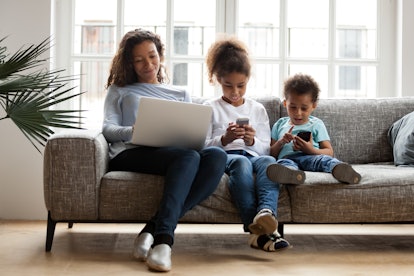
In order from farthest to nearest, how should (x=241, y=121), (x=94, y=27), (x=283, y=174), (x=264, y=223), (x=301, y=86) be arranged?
(x=94, y=27) → (x=301, y=86) → (x=241, y=121) → (x=283, y=174) → (x=264, y=223)

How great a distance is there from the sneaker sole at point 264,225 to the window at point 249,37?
164 cm

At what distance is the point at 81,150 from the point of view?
3027 millimetres

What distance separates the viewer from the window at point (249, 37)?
4.36m

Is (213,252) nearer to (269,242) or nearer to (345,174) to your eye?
(269,242)

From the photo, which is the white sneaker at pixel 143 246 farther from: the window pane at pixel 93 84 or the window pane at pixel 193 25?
the window pane at pixel 193 25

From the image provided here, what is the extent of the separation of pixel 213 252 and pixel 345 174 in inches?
25.0

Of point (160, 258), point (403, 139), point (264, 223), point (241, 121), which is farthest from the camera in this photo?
point (403, 139)

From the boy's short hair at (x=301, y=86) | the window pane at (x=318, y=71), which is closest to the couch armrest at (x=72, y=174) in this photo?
the boy's short hair at (x=301, y=86)

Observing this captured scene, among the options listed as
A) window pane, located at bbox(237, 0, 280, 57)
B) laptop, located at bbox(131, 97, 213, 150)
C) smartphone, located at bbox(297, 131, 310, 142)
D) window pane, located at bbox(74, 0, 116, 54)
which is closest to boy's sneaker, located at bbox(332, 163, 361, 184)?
smartphone, located at bbox(297, 131, 310, 142)

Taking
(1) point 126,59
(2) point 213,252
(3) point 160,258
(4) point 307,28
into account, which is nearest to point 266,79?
(4) point 307,28

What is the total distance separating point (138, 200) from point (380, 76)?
1.99m

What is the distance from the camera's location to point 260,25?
14.5ft

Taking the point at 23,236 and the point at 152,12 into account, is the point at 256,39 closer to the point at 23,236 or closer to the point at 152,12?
the point at 152,12

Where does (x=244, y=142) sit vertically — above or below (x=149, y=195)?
above
